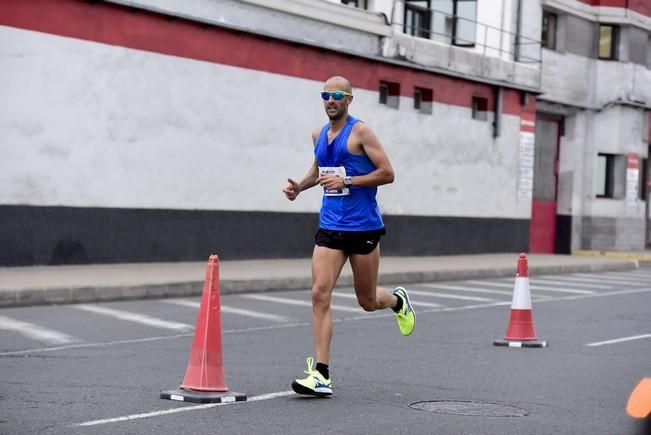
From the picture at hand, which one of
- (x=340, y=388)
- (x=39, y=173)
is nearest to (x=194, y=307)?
(x=39, y=173)

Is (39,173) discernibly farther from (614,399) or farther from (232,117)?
(614,399)

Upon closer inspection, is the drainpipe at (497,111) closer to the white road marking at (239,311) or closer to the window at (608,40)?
the window at (608,40)

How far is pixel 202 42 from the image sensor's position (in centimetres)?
2111

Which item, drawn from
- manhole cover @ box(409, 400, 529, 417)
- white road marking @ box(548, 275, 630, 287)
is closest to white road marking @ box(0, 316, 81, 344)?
manhole cover @ box(409, 400, 529, 417)

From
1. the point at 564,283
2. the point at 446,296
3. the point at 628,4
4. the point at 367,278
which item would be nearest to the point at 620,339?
the point at 367,278

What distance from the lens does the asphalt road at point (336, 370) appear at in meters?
6.94

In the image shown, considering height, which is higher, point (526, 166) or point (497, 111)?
point (497, 111)

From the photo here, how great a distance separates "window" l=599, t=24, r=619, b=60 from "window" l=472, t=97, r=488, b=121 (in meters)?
6.98

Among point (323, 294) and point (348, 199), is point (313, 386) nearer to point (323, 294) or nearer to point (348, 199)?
point (323, 294)

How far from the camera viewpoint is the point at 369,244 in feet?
26.7

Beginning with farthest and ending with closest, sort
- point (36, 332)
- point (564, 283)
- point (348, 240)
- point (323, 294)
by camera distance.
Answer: point (564, 283) → point (36, 332) → point (348, 240) → point (323, 294)

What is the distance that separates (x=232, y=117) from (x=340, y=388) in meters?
14.0

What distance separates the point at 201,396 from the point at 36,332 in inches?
179

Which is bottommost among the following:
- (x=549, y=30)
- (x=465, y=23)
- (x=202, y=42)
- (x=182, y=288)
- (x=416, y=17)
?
(x=182, y=288)
